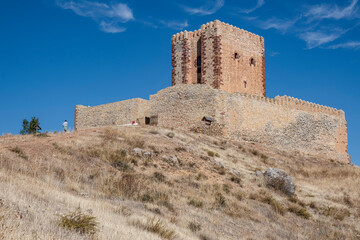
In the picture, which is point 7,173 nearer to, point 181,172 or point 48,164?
point 48,164

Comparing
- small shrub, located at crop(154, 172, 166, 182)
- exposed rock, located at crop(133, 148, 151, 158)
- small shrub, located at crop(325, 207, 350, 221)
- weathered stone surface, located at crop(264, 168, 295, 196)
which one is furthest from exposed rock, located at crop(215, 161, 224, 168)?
small shrub, located at crop(325, 207, 350, 221)

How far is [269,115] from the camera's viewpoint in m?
31.3

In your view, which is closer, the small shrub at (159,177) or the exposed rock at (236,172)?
the small shrub at (159,177)

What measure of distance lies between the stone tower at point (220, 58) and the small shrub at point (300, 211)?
16719 millimetres

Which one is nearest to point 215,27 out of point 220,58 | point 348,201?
point 220,58

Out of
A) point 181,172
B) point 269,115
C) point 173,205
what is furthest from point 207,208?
point 269,115

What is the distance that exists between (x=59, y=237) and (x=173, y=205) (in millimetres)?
6155

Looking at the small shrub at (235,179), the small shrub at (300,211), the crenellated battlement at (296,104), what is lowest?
the small shrub at (300,211)

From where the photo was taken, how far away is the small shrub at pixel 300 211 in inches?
588

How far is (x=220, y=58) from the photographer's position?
31250mm

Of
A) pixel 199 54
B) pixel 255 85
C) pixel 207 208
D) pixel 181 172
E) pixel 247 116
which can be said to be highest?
pixel 199 54

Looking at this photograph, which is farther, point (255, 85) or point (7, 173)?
point (255, 85)

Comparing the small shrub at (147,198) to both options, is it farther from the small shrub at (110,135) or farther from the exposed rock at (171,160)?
the small shrub at (110,135)

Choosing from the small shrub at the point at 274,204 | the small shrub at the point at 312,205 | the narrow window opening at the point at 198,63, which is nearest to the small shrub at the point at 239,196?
the small shrub at the point at 274,204
